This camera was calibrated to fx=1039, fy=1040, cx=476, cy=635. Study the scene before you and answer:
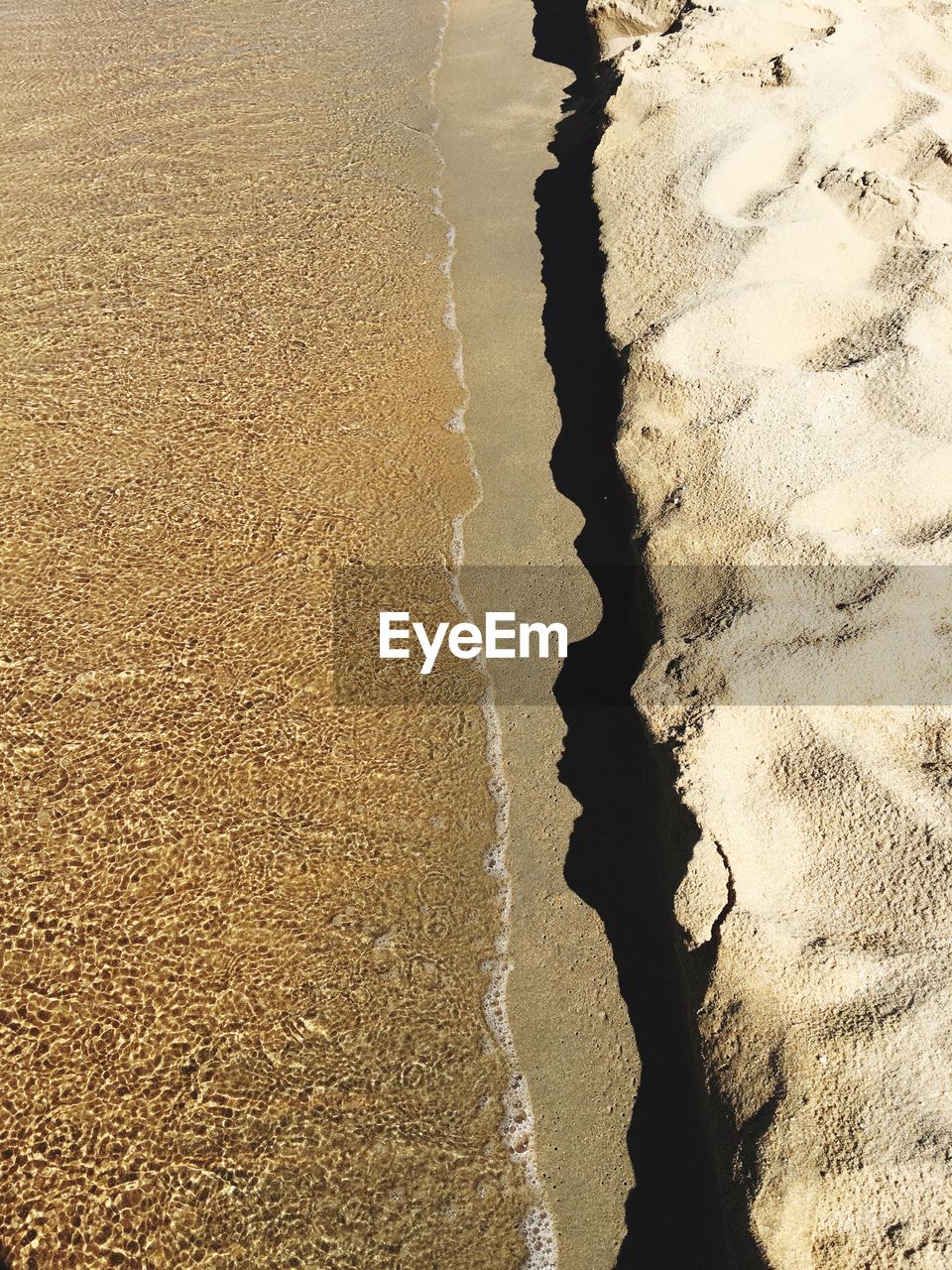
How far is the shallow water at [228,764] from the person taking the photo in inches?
65.9

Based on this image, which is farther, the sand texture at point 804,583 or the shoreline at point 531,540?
the shoreline at point 531,540

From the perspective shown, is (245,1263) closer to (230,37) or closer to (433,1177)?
(433,1177)

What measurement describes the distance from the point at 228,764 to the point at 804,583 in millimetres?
1233

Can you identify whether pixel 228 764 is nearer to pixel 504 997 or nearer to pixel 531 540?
pixel 504 997

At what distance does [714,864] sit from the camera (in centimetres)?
178

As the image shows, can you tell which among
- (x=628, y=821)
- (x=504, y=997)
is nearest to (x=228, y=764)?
(x=504, y=997)

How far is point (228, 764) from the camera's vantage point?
2129 millimetres

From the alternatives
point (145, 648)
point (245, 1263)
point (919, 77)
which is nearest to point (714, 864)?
point (245, 1263)

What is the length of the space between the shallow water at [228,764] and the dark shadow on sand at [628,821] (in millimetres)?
222

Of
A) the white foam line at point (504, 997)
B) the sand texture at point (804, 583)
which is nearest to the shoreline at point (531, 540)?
the white foam line at point (504, 997)

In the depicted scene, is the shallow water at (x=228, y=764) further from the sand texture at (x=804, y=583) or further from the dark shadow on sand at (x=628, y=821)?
the sand texture at (x=804, y=583)

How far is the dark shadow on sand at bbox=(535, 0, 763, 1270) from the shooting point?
1.70 meters

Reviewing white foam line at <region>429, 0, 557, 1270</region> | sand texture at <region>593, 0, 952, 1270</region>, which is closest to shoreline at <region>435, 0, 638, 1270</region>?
white foam line at <region>429, 0, 557, 1270</region>

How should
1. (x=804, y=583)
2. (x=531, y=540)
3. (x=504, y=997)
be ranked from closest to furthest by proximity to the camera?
(x=504, y=997) → (x=804, y=583) → (x=531, y=540)
